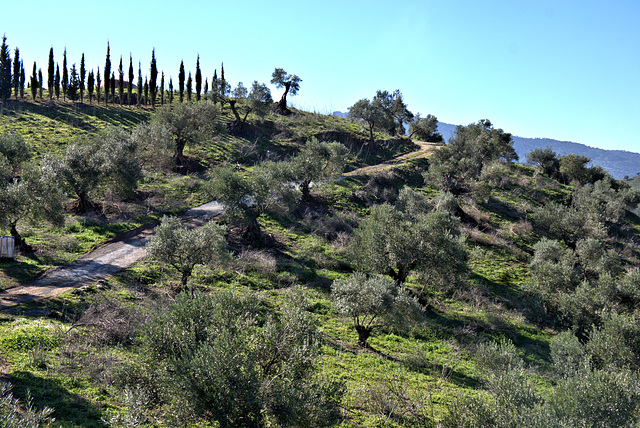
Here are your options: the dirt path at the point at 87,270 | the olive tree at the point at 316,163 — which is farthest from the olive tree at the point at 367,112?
the dirt path at the point at 87,270

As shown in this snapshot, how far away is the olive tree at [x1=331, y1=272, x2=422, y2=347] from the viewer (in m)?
23.6

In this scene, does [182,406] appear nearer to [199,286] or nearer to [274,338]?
[274,338]

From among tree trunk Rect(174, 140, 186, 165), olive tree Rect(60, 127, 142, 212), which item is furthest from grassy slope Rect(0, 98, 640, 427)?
olive tree Rect(60, 127, 142, 212)

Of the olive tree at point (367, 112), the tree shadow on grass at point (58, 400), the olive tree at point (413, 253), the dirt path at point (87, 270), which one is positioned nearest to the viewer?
the tree shadow on grass at point (58, 400)

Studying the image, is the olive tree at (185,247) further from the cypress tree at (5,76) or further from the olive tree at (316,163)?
the cypress tree at (5,76)

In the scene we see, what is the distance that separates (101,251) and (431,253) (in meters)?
28.8

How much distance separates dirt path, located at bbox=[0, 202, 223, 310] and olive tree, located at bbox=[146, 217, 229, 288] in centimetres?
484

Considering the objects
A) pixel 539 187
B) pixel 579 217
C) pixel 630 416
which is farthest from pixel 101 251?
pixel 539 187

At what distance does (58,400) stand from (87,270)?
15.3 metres

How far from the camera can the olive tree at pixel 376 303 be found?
929 inches

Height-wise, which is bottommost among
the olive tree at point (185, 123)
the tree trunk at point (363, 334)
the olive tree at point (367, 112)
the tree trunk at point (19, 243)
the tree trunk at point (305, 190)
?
the tree trunk at point (363, 334)

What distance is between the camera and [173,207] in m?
43.0

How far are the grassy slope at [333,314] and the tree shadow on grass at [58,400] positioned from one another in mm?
51

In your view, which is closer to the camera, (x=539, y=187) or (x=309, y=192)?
(x=309, y=192)
